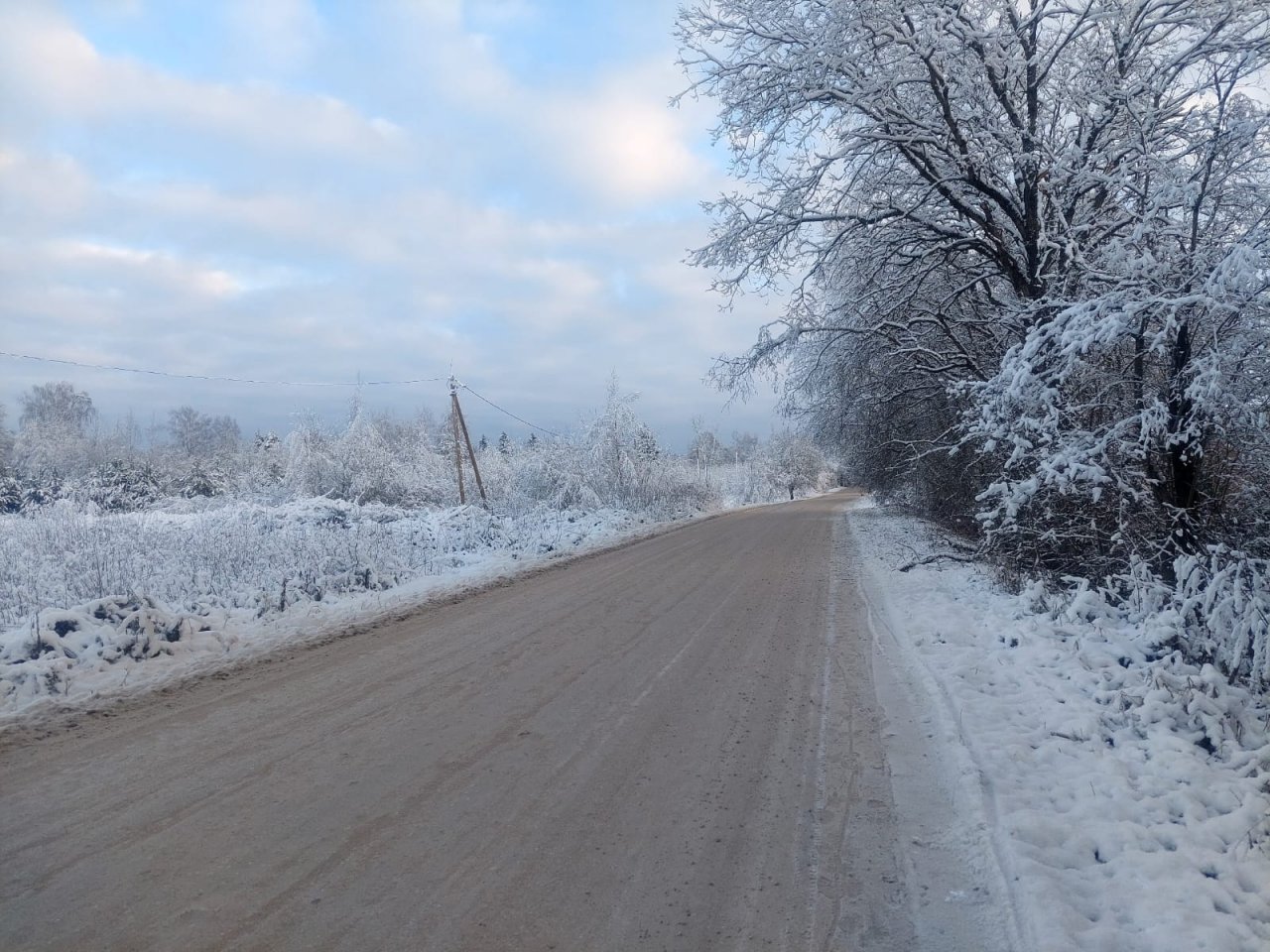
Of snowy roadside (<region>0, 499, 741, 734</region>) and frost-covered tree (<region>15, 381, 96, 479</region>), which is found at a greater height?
frost-covered tree (<region>15, 381, 96, 479</region>)

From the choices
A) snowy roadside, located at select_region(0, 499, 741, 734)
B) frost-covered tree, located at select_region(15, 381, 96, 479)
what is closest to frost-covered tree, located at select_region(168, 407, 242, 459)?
frost-covered tree, located at select_region(15, 381, 96, 479)

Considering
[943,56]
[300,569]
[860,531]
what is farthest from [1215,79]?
[860,531]

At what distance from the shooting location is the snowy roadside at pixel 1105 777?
311 centimetres

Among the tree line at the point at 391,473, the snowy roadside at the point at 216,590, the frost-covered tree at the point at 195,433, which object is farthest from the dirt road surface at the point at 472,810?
the frost-covered tree at the point at 195,433

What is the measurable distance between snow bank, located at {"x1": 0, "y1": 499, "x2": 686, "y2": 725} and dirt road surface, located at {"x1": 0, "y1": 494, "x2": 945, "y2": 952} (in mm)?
1176

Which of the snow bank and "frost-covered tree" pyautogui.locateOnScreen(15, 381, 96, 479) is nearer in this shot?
the snow bank

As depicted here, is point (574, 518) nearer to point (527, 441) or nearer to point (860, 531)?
point (860, 531)

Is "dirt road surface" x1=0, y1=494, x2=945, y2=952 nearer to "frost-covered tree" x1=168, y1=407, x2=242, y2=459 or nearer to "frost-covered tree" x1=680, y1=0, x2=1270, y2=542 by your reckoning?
"frost-covered tree" x1=680, y1=0, x2=1270, y2=542

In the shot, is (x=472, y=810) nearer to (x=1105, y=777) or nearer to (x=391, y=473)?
(x=1105, y=777)

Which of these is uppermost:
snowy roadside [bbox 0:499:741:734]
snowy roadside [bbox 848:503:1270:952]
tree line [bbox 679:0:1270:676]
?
tree line [bbox 679:0:1270:676]

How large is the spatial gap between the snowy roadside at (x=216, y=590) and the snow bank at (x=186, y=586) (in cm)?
2

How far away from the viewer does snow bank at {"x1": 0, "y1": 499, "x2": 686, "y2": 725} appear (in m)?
7.04

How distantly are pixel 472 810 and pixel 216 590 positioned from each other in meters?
8.16

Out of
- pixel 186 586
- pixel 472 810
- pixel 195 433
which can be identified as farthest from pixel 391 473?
pixel 195 433
